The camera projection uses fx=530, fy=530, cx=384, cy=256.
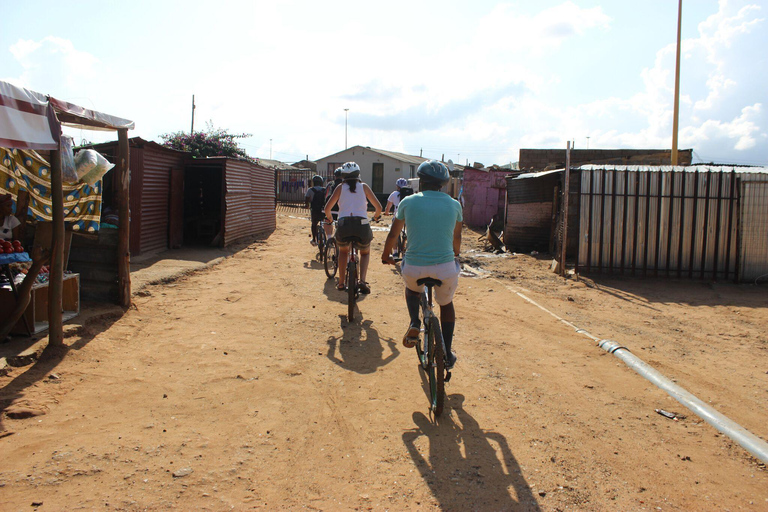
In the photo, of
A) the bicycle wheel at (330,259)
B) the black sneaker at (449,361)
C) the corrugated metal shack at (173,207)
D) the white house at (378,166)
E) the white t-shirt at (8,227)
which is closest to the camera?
the black sneaker at (449,361)

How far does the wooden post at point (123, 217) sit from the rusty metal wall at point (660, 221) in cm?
824

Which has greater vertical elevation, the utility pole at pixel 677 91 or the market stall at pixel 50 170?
the utility pole at pixel 677 91

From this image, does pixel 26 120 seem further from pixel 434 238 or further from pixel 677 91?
pixel 677 91

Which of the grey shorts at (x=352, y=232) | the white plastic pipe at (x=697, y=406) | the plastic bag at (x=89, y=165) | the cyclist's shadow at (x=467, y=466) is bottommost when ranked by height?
the cyclist's shadow at (x=467, y=466)

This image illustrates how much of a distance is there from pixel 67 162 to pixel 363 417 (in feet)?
13.1

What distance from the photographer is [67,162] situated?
538 centimetres

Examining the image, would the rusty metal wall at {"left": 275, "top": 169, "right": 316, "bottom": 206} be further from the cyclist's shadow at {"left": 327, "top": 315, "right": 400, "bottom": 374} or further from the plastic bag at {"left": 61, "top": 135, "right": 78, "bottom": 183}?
the plastic bag at {"left": 61, "top": 135, "right": 78, "bottom": 183}

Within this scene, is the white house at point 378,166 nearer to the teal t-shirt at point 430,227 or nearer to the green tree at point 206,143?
the green tree at point 206,143

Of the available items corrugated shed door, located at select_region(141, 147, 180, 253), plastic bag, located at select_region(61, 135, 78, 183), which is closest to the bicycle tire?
plastic bag, located at select_region(61, 135, 78, 183)

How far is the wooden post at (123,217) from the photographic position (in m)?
6.45

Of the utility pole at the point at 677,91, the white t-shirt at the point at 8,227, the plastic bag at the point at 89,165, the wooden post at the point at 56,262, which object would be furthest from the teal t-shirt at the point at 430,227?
the utility pole at the point at 677,91

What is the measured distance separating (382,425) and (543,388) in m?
1.67

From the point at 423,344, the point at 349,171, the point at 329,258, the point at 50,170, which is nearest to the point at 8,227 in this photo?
the point at 50,170

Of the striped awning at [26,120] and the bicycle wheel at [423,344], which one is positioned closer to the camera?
the striped awning at [26,120]
